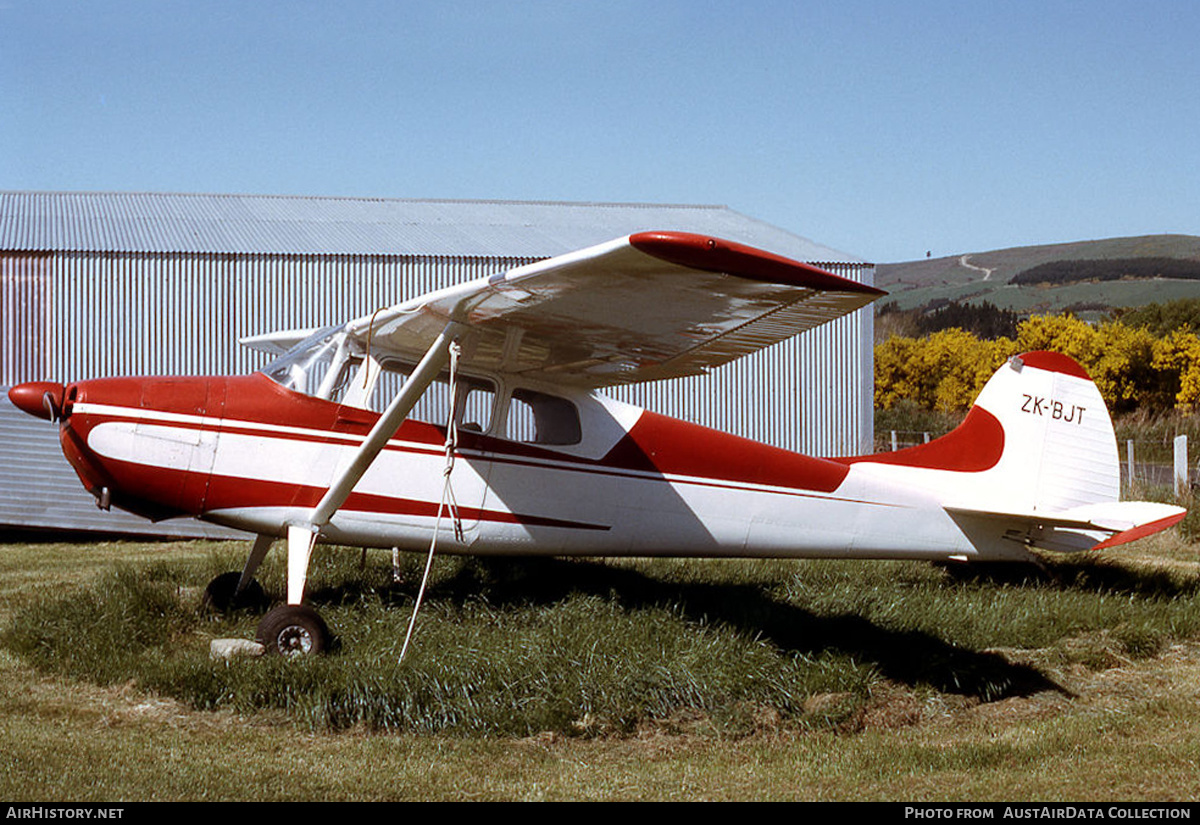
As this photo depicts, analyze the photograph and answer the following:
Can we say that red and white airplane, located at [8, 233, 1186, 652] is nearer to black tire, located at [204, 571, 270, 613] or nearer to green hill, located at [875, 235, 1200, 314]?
black tire, located at [204, 571, 270, 613]

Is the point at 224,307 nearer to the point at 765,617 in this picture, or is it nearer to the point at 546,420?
the point at 546,420

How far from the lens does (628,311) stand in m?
6.62

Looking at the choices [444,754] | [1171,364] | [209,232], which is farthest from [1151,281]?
[444,754]

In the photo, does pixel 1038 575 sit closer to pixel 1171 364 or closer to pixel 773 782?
pixel 773 782

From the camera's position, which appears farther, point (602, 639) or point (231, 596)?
point (231, 596)

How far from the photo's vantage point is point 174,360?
53.0 feet

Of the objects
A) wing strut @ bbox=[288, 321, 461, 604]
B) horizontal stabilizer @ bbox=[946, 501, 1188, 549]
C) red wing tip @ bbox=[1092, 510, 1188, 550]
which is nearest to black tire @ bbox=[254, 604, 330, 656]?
wing strut @ bbox=[288, 321, 461, 604]

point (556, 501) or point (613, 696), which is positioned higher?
point (556, 501)

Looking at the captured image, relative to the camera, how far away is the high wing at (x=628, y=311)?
213 inches

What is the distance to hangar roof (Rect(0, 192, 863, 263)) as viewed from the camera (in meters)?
16.9

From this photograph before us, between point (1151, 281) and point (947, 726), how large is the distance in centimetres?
14038

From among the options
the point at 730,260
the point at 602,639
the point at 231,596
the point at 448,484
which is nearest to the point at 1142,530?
the point at 602,639

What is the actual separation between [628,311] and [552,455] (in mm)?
1826

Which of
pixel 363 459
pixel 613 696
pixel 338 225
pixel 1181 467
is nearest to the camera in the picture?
pixel 613 696
